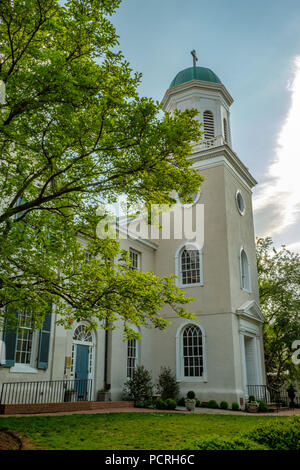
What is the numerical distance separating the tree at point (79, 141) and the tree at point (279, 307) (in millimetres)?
16389

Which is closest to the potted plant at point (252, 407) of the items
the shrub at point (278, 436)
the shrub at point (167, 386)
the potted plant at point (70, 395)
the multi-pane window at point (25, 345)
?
the shrub at point (167, 386)

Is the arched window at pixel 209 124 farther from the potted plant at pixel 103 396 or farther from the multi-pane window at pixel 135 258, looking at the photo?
the potted plant at pixel 103 396

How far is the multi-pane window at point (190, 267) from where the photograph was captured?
2036 cm

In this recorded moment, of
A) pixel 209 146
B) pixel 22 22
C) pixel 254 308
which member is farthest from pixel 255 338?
pixel 22 22

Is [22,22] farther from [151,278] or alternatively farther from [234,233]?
[234,233]

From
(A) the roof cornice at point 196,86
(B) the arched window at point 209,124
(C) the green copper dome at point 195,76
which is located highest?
(C) the green copper dome at point 195,76

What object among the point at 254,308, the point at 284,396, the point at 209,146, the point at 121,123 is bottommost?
the point at 284,396

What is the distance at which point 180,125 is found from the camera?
8484 mm

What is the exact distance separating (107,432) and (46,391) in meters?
6.26

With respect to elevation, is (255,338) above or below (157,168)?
below

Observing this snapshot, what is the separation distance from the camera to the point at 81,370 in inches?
639
